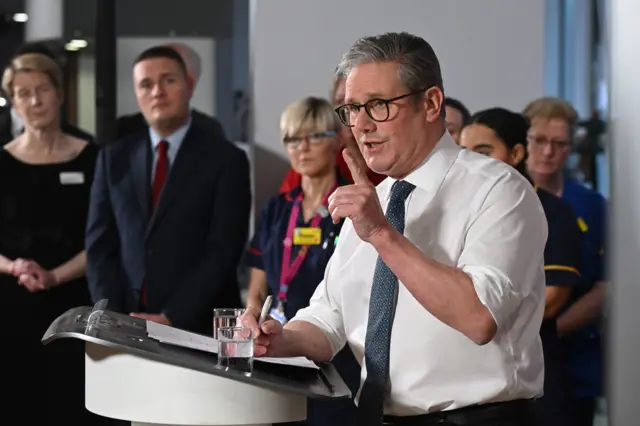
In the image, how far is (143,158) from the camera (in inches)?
182

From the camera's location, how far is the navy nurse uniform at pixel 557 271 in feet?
12.1

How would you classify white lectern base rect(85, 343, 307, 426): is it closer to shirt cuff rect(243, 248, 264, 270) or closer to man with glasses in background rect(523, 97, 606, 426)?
man with glasses in background rect(523, 97, 606, 426)

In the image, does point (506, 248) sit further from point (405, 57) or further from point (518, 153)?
point (518, 153)

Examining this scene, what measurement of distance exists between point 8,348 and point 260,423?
3049 mm

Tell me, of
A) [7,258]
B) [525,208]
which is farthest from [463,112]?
[525,208]

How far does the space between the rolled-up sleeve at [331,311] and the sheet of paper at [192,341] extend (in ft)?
Answer: 0.49

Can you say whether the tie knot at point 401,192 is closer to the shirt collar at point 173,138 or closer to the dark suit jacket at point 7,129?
the shirt collar at point 173,138

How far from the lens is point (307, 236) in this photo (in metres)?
4.26

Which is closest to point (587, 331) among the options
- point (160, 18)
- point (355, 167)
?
point (355, 167)

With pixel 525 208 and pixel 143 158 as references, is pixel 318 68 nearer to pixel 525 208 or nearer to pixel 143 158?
pixel 143 158

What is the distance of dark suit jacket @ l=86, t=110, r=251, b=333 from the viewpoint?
4.40m

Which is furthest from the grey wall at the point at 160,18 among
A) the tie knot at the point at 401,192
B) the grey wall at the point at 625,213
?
the tie knot at the point at 401,192

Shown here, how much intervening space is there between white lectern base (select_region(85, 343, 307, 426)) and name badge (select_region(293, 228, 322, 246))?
6.82 feet

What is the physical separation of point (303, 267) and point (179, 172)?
0.74m
